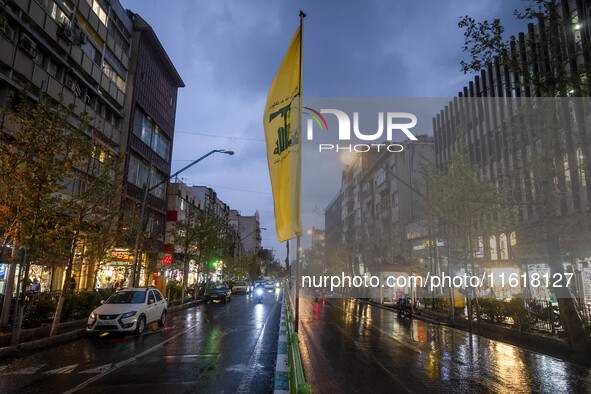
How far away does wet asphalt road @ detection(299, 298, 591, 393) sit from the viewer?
7.89 meters

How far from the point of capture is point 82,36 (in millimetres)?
24297

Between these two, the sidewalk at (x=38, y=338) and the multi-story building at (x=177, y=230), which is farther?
the multi-story building at (x=177, y=230)

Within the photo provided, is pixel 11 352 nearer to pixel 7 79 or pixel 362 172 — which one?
pixel 7 79

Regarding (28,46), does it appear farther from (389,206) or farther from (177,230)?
(389,206)

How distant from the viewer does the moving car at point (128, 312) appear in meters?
13.8

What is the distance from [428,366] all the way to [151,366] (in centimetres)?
666

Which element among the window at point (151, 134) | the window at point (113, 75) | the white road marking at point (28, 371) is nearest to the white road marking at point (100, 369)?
the white road marking at point (28, 371)

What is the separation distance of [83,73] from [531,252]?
1331 inches

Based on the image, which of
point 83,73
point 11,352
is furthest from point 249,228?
point 11,352

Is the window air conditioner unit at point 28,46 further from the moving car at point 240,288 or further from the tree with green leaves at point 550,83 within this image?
the moving car at point 240,288

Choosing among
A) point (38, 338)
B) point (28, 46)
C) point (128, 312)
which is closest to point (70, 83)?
point (28, 46)

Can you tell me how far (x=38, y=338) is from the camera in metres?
13.0

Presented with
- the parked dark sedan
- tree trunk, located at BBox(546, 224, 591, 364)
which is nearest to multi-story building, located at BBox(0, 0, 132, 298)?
the parked dark sedan

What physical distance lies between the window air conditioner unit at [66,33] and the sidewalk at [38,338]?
1629cm
